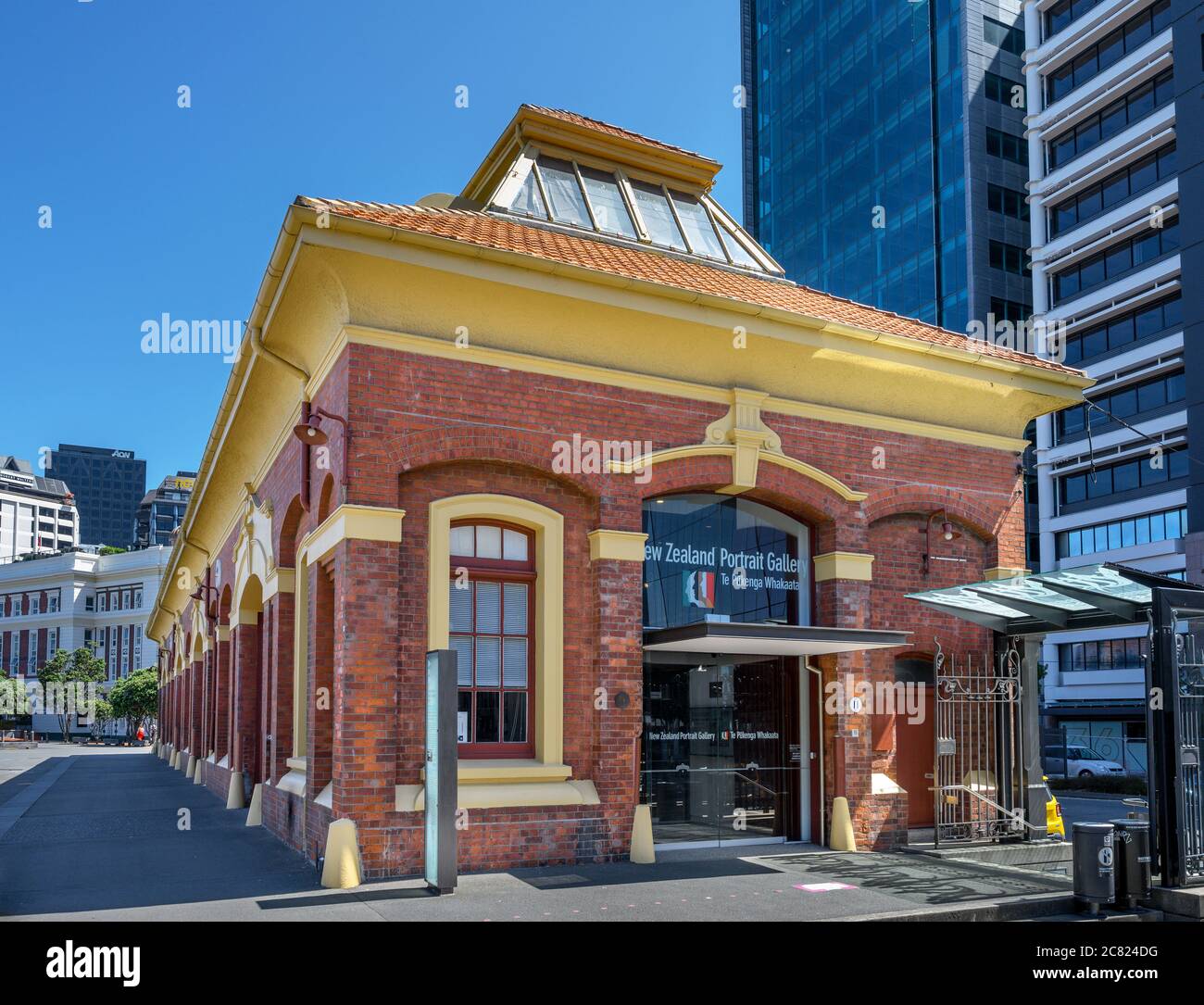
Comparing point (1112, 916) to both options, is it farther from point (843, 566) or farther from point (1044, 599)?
point (843, 566)

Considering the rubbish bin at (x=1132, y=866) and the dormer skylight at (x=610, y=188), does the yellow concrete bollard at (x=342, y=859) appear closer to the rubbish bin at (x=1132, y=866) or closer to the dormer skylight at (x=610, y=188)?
the rubbish bin at (x=1132, y=866)

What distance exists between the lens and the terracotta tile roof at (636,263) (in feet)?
37.9

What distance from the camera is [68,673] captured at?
86500mm

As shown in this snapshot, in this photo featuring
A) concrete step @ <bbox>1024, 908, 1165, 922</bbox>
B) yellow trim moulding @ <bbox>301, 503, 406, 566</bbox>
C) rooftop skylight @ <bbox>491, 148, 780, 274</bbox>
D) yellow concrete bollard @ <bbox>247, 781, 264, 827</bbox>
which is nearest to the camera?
concrete step @ <bbox>1024, 908, 1165, 922</bbox>

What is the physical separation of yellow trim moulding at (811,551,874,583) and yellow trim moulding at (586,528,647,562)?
8.72ft

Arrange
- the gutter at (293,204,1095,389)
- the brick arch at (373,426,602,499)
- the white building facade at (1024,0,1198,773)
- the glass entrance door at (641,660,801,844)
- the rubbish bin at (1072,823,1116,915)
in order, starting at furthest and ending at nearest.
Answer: the white building facade at (1024,0,1198,773), the glass entrance door at (641,660,801,844), the brick arch at (373,426,602,499), the gutter at (293,204,1095,389), the rubbish bin at (1072,823,1116,915)

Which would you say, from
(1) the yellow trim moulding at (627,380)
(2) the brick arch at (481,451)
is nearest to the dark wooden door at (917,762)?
(1) the yellow trim moulding at (627,380)

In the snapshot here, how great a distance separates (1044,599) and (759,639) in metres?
3.65

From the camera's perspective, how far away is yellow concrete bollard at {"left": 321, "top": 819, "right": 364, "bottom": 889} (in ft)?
33.7

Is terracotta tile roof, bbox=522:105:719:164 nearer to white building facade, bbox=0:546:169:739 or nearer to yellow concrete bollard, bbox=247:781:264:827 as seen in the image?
yellow concrete bollard, bbox=247:781:264:827

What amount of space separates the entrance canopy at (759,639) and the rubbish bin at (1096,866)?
3014 mm

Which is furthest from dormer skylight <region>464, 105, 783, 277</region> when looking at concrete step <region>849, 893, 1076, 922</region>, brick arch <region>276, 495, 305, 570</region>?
concrete step <region>849, 893, 1076, 922</region>

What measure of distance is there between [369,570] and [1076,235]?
181 ft
